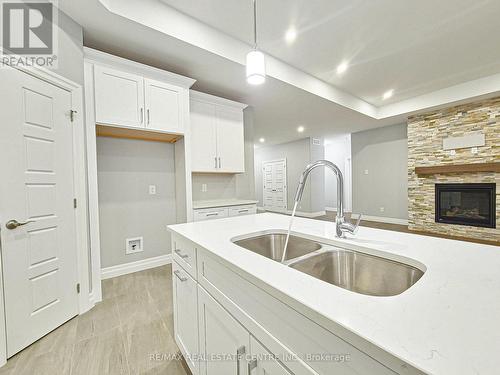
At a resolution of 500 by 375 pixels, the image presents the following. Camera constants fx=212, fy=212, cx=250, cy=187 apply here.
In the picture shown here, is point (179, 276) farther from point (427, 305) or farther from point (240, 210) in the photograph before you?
point (240, 210)

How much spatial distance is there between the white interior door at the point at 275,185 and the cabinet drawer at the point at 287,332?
6803mm

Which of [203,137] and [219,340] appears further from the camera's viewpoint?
[203,137]

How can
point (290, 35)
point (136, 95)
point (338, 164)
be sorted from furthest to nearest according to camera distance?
1. point (338, 164)
2. point (290, 35)
3. point (136, 95)

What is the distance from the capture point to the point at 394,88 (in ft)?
13.1

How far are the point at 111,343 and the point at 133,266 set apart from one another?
1309 mm

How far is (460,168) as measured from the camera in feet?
13.4

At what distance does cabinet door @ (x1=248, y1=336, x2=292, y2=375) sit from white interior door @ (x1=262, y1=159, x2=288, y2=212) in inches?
272

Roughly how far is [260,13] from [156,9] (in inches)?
39.2

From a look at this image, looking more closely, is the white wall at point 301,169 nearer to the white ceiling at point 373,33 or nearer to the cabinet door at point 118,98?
the white ceiling at point 373,33

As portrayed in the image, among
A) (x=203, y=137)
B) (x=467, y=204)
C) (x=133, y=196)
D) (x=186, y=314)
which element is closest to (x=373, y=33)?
(x=203, y=137)

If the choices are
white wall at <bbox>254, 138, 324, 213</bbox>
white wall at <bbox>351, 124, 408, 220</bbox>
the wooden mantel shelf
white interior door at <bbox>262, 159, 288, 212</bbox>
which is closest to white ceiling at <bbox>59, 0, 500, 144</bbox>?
the wooden mantel shelf

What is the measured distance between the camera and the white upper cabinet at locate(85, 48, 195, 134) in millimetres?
2139

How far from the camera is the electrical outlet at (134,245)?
2.79m

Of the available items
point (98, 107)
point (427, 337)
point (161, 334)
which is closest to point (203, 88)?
point (98, 107)
